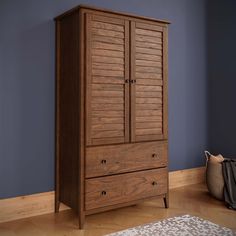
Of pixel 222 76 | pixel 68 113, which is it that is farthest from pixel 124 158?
pixel 222 76

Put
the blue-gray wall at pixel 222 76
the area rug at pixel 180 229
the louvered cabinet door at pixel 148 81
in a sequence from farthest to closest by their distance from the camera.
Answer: the blue-gray wall at pixel 222 76, the louvered cabinet door at pixel 148 81, the area rug at pixel 180 229

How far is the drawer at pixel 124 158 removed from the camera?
2.52 m

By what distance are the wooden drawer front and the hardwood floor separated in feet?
0.48

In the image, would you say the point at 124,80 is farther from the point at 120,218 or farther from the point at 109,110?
the point at 120,218

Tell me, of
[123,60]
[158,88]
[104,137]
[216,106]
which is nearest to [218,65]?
[216,106]

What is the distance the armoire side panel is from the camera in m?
2.54

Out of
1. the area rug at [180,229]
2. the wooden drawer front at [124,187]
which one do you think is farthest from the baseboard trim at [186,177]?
the area rug at [180,229]

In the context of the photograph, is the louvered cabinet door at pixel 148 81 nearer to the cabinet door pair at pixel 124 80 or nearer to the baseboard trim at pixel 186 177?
the cabinet door pair at pixel 124 80

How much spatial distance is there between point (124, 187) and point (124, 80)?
86 cm

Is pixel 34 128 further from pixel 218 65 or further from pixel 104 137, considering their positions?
pixel 218 65

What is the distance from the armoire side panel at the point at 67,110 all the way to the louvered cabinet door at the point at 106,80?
110mm

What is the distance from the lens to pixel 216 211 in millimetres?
2854

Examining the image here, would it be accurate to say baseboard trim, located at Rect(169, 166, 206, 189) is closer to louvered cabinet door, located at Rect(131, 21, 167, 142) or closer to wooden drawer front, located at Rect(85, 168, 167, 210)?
wooden drawer front, located at Rect(85, 168, 167, 210)

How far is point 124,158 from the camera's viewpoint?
2682 millimetres
